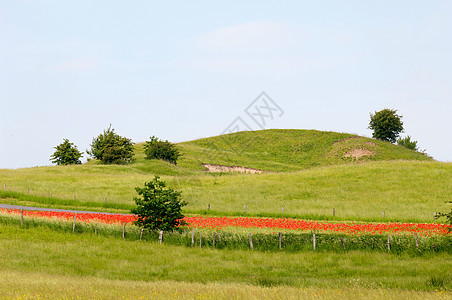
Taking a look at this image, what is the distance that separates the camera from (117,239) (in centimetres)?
3153

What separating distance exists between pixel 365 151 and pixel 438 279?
340 feet

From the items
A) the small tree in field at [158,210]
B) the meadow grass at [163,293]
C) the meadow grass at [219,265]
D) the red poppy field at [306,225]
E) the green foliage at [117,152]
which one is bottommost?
the meadow grass at [219,265]

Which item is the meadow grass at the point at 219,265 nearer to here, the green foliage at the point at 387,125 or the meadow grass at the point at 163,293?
the meadow grass at the point at 163,293

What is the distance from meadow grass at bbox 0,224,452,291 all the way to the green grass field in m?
0.06

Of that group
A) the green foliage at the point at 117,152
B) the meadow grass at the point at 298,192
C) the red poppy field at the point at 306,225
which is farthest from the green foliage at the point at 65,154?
the red poppy field at the point at 306,225

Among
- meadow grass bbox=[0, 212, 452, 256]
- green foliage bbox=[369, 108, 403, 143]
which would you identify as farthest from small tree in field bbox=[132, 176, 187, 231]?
green foliage bbox=[369, 108, 403, 143]

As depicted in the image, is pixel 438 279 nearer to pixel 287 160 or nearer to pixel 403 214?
pixel 403 214

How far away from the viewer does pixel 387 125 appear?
148m

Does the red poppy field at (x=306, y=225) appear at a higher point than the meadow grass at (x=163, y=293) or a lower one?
higher

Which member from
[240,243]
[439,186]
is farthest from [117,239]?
[439,186]

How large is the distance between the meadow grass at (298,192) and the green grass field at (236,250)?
145mm

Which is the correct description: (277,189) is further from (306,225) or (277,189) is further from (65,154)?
(65,154)

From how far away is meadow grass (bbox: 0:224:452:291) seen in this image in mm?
20812

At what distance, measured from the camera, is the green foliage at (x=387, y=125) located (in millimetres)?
147875
